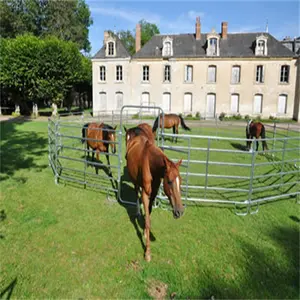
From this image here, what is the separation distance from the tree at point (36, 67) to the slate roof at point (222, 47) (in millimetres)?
8342

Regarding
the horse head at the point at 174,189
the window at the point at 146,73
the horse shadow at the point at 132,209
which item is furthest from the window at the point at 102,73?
the horse head at the point at 174,189

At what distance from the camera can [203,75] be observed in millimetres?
28906

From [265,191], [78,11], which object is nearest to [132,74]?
[78,11]

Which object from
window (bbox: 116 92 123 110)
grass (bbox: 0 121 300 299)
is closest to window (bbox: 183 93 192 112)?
window (bbox: 116 92 123 110)

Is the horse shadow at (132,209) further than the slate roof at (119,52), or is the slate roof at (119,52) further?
the slate roof at (119,52)

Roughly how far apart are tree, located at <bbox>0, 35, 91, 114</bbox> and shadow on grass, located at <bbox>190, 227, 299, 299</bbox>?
25425mm

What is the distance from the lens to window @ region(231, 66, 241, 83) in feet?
93.6

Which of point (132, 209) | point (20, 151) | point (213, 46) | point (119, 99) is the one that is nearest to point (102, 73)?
point (119, 99)

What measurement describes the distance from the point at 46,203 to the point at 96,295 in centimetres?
318

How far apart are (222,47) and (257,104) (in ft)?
24.1

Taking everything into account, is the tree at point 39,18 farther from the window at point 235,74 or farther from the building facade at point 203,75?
the window at point 235,74

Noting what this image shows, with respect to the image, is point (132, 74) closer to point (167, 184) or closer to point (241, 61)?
point (241, 61)

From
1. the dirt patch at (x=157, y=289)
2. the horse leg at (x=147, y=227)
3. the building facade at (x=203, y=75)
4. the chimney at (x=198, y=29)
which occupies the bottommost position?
the dirt patch at (x=157, y=289)

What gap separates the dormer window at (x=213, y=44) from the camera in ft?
92.5
